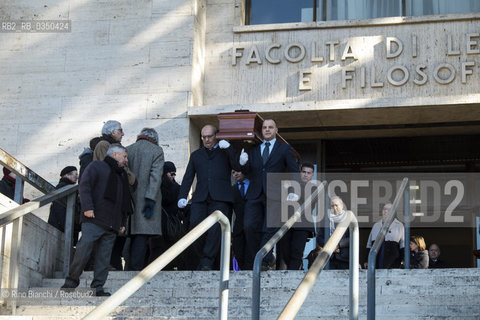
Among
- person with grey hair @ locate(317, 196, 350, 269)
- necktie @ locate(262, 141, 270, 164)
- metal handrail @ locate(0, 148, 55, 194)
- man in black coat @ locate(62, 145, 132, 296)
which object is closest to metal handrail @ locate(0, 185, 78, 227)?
metal handrail @ locate(0, 148, 55, 194)

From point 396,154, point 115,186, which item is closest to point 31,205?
point 115,186

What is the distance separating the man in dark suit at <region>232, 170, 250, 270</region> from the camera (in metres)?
9.92

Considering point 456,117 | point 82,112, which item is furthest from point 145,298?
point 456,117

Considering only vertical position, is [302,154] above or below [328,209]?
above

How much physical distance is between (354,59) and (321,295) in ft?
20.3

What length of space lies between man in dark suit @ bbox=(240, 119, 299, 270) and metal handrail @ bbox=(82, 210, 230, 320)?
2882mm

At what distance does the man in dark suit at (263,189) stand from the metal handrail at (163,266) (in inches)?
113

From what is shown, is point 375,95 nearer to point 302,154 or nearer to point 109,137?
point 302,154

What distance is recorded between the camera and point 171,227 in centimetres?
998

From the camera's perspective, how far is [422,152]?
1647 centimetres

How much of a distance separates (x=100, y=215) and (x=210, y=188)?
4.49 ft

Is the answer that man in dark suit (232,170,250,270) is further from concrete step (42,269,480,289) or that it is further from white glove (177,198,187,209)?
concrete step (42,269,480,289)

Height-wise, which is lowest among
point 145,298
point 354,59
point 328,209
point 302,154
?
point 145,298

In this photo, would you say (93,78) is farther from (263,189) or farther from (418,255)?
(418,255)
